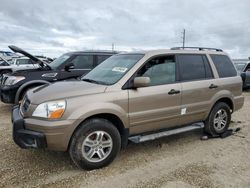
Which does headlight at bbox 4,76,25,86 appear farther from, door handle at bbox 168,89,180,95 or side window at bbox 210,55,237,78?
side window at bbox 210,55,237,78

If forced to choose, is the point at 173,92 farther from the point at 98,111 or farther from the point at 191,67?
the point at 98,111

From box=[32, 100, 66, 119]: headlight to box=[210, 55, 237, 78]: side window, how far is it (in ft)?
10.9

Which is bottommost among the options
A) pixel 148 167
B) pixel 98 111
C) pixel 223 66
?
pixel 148 167

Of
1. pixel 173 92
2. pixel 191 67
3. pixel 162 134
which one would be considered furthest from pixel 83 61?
pixel 162 134

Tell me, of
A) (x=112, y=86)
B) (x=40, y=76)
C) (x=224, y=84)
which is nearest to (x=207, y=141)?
(x=224, y=84)

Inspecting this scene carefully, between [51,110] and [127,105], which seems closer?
[51,110]

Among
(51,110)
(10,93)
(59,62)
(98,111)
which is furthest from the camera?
(59,62)

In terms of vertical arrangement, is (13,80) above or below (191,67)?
below

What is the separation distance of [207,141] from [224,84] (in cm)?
118

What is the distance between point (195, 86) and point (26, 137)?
2977 mm

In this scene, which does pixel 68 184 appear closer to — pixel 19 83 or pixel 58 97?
pixel 58 97

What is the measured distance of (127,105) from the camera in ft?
13.5

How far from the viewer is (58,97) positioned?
3.73 metres

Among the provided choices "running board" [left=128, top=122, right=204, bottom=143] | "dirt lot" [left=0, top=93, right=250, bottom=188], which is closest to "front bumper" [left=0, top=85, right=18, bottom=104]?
"dirt lot" [left=0, top=93, right=250, bottom=188]
